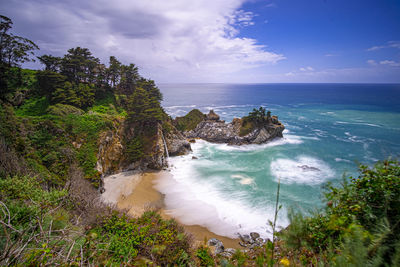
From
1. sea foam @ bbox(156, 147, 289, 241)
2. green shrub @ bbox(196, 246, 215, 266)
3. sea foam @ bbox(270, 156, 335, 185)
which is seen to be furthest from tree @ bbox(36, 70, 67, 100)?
sea foam @ bbox(270, 156, 335, 185)

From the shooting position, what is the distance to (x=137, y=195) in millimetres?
18297

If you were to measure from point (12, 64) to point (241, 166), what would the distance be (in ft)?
108

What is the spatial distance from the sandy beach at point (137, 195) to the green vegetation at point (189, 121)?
77.3 ft

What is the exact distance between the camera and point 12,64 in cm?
2022

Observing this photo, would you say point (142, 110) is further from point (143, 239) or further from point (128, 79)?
point (143, 239)

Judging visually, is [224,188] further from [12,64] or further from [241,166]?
[12,64]

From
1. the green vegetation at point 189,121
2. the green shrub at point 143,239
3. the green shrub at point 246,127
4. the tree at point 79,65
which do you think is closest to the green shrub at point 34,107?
the tree at point 79,65

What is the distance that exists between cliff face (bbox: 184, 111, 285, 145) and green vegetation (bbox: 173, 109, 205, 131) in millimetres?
2352

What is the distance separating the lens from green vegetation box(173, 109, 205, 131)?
149 feet

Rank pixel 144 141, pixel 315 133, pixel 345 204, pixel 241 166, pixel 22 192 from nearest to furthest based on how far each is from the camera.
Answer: pixel 345 204
pixel 22 192
pixel 144 141
pixel 241 166
pixel 315 133

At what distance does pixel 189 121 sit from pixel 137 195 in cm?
3135

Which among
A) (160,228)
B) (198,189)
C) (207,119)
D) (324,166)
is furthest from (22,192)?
(207,119)

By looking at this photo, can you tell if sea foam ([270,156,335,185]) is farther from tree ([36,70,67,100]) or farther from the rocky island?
tree ([36,70,67,100])

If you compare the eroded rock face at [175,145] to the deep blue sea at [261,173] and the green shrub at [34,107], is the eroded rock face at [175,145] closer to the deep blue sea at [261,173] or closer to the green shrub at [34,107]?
the deep blue sea at [261,173]
